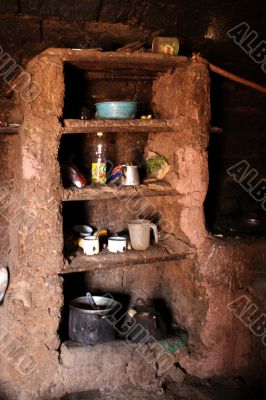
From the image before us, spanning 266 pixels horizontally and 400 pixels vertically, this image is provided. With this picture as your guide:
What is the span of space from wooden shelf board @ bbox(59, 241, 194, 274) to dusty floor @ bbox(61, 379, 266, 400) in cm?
99

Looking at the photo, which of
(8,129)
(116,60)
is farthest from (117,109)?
(8,129)

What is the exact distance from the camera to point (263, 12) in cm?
368

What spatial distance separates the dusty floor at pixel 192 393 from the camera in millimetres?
2990

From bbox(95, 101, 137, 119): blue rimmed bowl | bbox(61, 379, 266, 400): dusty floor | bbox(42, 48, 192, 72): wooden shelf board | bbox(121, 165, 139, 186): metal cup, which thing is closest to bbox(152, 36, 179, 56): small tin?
bbox(42, 48, 192, 72): wooden shelf board

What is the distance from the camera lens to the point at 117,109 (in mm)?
2865

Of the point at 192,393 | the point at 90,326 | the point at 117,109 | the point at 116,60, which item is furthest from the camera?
the point at 192,393

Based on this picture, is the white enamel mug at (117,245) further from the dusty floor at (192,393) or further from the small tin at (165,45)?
the small tin at (165,45)

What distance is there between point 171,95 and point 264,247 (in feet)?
4.78

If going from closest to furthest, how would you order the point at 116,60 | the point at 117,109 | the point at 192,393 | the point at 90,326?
1. the point at 116,60
2. the point at 117,109
3. the point at 90,326
4. the point at 192,393

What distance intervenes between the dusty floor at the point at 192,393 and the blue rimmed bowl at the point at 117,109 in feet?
6.93

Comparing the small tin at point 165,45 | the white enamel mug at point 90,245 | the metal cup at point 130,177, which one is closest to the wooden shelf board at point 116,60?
the small tin at point 165,45

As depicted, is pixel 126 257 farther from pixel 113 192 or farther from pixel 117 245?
pixel 113 192

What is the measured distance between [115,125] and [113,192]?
1.60ft

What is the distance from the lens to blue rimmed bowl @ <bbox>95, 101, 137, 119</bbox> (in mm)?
2859
